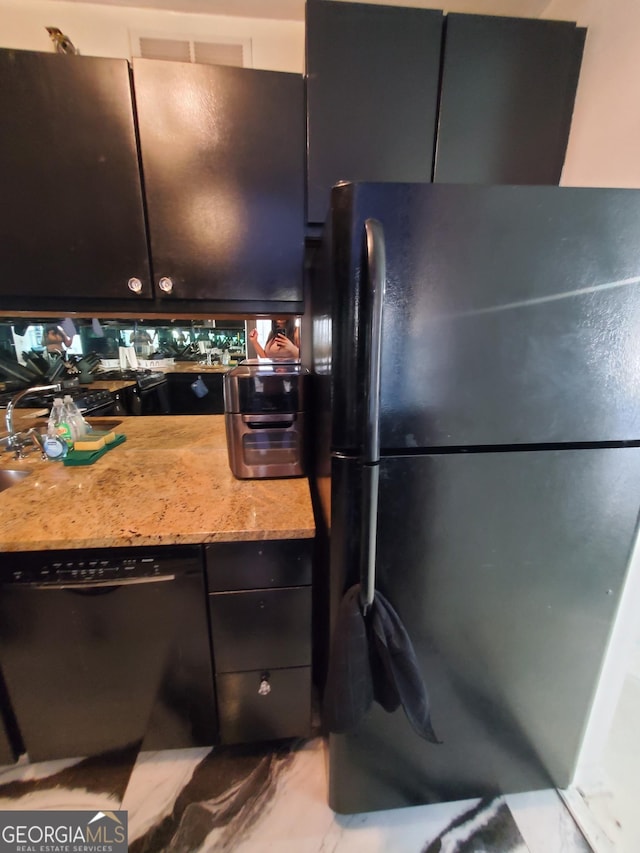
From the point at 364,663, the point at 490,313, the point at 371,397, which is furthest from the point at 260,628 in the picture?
the point at 490,313

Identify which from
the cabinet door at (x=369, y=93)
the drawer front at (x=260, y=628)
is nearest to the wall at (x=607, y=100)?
the cabinet door at (x=369, y=93)

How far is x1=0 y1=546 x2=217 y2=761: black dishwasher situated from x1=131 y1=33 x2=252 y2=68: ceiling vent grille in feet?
5.82

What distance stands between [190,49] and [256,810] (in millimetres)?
2605

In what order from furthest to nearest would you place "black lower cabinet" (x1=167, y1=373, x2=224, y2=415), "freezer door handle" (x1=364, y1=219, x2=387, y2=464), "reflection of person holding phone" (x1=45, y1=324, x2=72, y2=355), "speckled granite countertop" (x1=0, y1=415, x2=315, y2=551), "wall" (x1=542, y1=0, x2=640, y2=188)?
"black lower cabinet" (x1=167, y1=373, x2=224, y2=415), "reflection of person holding phone" (x1=45, y1=324, x2=72, y2=355), "wall" (x1=542, y1=0, x2=640, y2=188), "speckled granite countertop" (x1=0, y1=415, x2=315, y2=551), "freezer door handle" (x1=364, y1=219, x2=387, y2=464)

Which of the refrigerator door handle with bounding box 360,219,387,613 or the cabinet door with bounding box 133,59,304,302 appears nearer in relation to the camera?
the refrigerator door handle with bounding box 360,219,387,613

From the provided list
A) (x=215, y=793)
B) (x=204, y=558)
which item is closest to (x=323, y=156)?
(x=204, y=558)

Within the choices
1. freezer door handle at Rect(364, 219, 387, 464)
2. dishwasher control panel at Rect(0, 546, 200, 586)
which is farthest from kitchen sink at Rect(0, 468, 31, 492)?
freezer door handle at Rect(364, 219, 387, 464)

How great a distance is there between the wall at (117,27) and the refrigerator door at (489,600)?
1661 millimetres

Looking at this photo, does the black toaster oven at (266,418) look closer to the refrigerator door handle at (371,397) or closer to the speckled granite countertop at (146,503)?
the speckled granite countertop at (146,503)

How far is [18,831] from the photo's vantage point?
861 mm

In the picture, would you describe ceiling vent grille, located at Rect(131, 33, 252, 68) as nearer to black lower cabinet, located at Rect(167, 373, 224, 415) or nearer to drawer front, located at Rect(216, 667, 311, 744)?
black lower cabinet, located at Rect(167, 373, 224, 415)

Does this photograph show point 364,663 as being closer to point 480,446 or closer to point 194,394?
point 480,446

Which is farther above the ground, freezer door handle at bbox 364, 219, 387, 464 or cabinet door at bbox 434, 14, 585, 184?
cabinet door at bbox 434, 14, 585, 184

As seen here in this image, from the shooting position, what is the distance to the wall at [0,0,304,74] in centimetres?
118
